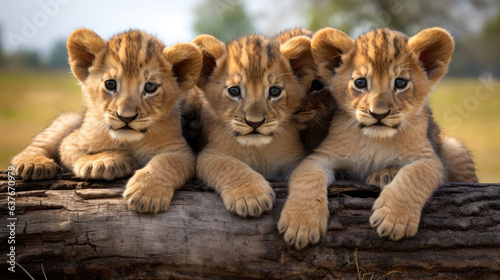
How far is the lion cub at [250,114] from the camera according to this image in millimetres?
3627

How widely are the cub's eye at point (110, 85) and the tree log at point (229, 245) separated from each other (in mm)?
865

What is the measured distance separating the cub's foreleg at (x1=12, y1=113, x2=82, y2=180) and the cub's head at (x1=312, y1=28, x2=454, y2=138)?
2.44 metres

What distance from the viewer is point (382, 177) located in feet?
12.3

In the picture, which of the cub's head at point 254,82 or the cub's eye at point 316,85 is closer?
the cub's head at point 254,82

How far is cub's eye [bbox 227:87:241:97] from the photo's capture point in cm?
385

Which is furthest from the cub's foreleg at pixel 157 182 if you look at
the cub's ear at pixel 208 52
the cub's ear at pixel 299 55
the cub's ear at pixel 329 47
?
the cub's ear at pixel 329 47

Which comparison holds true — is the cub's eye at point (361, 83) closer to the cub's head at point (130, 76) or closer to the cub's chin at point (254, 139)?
the cub's chin at point (254, 139)

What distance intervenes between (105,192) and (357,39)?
237 centimetres

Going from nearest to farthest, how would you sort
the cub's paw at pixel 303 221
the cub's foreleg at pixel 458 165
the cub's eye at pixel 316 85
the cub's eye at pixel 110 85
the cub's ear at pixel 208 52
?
the cub's paw at pixel 303 221 < the cub's eye at pixel 110 85 < the cub's ear at pixel 208 52 < the cub's eye at pixel 316 85 < the cub's foreleg at pixel 458 165

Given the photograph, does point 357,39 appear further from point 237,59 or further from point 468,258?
point 468,258

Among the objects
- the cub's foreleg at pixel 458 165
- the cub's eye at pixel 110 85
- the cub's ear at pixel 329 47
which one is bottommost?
the cub's foreleg at pixel 458 165

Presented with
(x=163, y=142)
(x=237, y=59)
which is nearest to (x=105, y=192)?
(x=163, y=142)

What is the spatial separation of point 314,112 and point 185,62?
1189 millimetres

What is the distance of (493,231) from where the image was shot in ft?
11.3
